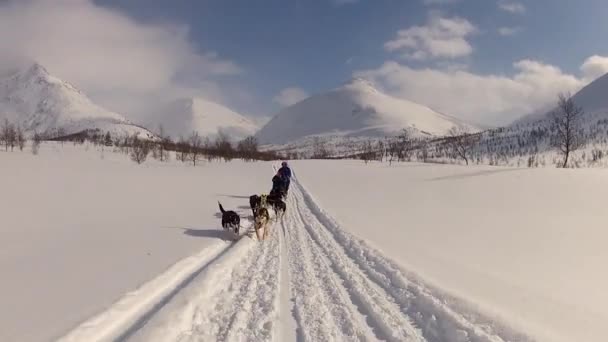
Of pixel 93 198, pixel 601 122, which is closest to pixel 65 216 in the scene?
pixel 93 198

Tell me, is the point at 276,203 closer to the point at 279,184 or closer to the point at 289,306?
the point at 279,184

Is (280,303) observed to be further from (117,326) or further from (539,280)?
(539,280)

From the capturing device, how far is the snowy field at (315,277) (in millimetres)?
4379

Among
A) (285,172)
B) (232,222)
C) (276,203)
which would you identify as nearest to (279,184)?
(285,172)

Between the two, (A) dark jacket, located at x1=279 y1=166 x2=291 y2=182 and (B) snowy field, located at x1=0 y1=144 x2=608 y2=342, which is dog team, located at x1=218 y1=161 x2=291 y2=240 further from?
(A) dark jacket, located at x1=279 y1=166 x2=291 y2=182

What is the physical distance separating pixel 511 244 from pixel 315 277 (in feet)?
16.8

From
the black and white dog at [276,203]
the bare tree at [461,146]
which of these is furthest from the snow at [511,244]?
the bare tree at [461,146]

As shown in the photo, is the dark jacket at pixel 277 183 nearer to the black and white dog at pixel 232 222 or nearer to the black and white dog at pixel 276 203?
the black and white dog at pixel 276 203

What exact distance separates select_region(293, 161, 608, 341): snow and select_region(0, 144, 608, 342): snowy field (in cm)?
4

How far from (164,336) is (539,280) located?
217 inches

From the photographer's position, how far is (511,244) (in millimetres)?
8969

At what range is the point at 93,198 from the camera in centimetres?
2011

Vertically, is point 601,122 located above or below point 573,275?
above

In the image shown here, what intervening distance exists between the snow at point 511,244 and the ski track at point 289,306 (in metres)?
0.52
